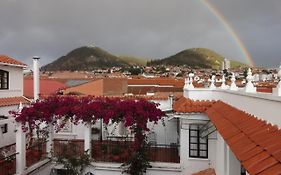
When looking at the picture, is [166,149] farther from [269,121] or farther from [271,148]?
[271,148]

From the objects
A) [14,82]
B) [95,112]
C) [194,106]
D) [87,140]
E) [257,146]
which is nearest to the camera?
[257,146]

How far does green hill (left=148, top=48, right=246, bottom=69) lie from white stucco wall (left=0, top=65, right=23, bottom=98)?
7463 centimetres

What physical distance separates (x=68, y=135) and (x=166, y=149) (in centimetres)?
649

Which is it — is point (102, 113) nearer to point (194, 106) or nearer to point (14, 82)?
point (194, 106)

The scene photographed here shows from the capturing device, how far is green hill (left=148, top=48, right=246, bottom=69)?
314 feet

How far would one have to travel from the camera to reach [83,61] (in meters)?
86.4

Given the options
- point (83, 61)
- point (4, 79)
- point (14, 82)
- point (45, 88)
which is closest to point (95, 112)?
point (4, 79)

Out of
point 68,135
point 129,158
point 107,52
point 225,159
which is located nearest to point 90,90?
point 68,135

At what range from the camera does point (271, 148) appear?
3.70 meters

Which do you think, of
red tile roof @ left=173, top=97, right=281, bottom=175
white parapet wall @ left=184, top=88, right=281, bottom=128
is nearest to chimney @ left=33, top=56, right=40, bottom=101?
white parapet wall @ left=184, top=88, right=281, bottom=128

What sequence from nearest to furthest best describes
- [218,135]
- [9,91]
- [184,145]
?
[218,135] < [184,145] < [9,91]

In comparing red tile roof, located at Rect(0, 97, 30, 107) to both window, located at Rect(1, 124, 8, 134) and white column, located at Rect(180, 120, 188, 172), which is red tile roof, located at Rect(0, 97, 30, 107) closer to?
window, located at Rect(1, 124, 8, 134)

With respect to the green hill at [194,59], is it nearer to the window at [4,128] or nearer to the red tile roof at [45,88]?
the red tile roof at [45,88]

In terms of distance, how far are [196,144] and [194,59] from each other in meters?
86.6
